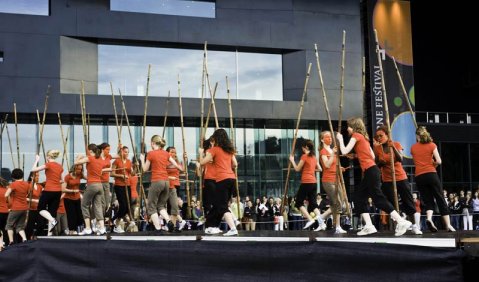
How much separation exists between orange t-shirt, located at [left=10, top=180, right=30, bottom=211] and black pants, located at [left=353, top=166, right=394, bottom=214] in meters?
8.04

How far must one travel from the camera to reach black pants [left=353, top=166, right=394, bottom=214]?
9547 millimetres

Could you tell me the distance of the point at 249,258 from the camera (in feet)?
26.5

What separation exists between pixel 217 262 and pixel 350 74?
22.8 meters

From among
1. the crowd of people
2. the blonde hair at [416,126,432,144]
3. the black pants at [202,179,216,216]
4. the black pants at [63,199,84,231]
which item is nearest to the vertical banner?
the crowd of people

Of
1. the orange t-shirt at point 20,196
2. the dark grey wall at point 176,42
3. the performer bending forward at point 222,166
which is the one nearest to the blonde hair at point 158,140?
the performer bending forward at point 222,166

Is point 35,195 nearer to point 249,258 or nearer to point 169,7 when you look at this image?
point 249,258

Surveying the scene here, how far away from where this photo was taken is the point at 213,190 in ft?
36.6

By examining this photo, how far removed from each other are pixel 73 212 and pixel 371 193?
687cm

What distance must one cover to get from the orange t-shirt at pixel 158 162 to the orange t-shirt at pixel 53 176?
2.04 m

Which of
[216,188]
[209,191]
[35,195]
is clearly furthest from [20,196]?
[216,188]

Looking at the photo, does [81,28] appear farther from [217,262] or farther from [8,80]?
[217,262]

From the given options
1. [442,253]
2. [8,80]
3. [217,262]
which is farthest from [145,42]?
[442,253]

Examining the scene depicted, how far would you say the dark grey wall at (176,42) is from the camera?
26.7 m

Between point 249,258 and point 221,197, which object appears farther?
point 221,197
